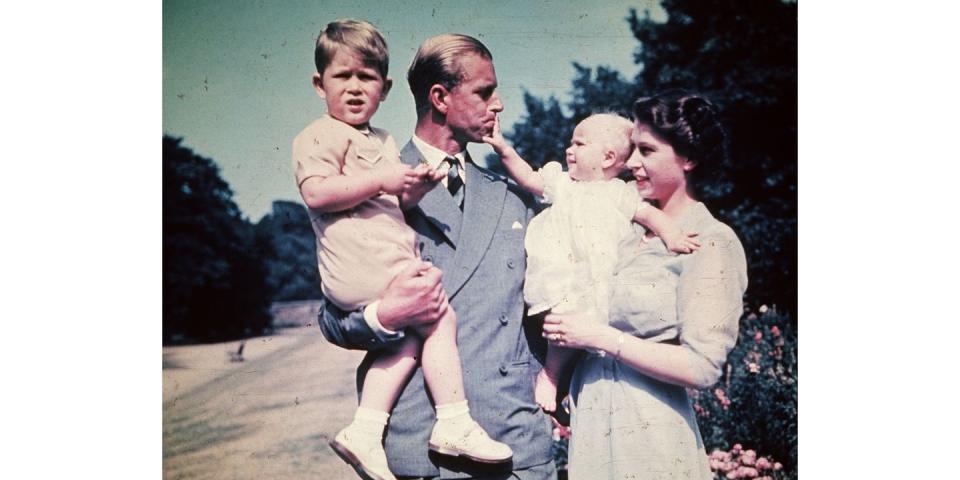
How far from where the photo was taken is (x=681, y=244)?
4.20m

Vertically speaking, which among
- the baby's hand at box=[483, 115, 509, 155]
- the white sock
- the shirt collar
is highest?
the baby's hand at box=[483, 115, 509, 155]

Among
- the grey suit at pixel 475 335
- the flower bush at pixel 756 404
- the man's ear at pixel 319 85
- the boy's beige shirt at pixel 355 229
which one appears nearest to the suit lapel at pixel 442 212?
the grey suit at pixel 475 335

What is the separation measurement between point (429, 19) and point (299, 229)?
1.14 m

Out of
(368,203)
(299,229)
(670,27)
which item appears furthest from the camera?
(670,27)

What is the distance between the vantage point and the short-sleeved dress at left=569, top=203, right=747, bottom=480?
4145 mm

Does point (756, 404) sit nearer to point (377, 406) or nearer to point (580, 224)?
point (580, 224)

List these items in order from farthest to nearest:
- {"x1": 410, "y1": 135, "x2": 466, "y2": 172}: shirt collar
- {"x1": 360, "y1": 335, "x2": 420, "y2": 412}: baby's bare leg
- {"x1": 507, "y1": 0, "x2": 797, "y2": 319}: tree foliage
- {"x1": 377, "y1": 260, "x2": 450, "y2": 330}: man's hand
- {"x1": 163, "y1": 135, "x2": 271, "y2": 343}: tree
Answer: {"x1": 507, "y1": 0, "x2": 797, "y2": 319}: tree foliage < {"x1": 163, "y1": 135, "x2": 271, "y2": 343}: tree < {"x1": 410, "y1": 135, "x2": 466, "y2": 172}: shirt collar < {"x1": 360, "y1": 335, "x2": 420, "y2": 412}: baby's bare leg < {"x1": 377, "y1": 260, "x2": 450, "y2": 330}: man's hand

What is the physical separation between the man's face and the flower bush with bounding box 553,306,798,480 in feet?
5.16

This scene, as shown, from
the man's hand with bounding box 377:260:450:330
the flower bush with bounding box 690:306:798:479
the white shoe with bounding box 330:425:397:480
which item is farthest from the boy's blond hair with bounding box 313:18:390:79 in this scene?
the flower bush with bounding box 690:306:798:479

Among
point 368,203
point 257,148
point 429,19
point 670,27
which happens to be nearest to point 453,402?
point 368,203

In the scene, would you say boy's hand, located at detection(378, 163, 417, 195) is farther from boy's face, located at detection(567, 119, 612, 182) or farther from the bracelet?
the bracelet

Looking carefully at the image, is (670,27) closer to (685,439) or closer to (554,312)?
(554,312)

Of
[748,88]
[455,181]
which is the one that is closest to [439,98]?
[455,181]

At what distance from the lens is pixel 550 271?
416 centimetres
